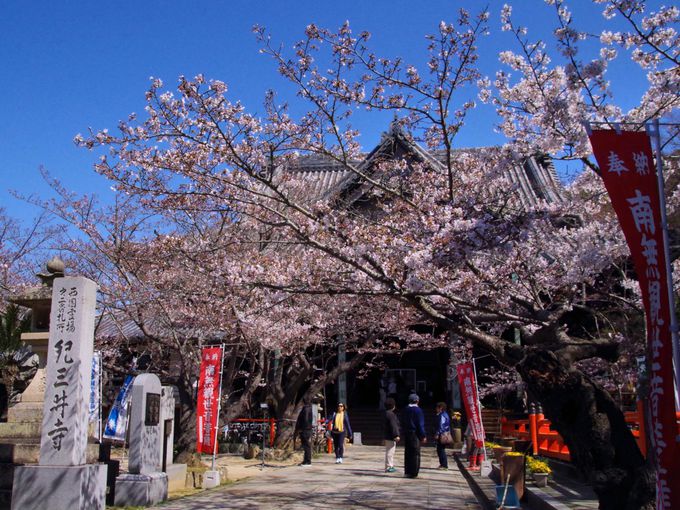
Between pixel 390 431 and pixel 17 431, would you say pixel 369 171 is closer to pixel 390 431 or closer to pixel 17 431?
pixel 390 431

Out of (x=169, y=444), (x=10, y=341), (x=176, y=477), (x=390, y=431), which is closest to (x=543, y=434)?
(x=390, y=431)

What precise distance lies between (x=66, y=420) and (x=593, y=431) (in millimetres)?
6600

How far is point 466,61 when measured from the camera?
7.79 m

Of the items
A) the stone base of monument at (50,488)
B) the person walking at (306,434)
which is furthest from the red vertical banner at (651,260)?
the person walking at (306,434)

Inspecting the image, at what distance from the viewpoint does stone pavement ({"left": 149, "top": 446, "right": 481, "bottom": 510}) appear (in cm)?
978

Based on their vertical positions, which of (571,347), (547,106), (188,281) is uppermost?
(547,106)

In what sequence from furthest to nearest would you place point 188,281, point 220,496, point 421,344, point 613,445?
1. point 421,344
2. point 188,281
3. point 220,496
4. point 613,445

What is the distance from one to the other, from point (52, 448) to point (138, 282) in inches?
288

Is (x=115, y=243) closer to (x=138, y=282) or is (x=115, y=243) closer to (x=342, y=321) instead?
(x=138, y=282)

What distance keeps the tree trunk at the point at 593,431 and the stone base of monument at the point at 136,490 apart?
6.25 metres

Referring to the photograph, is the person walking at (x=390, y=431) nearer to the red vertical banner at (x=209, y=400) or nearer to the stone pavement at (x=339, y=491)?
the stone pavement at (x=339, y=491)

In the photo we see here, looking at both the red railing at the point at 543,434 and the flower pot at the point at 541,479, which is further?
the red railing at the point at 543,434

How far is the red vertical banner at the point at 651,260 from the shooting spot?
486 centimetres

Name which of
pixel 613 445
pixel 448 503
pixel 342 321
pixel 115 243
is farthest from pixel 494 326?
pixel 115 243
